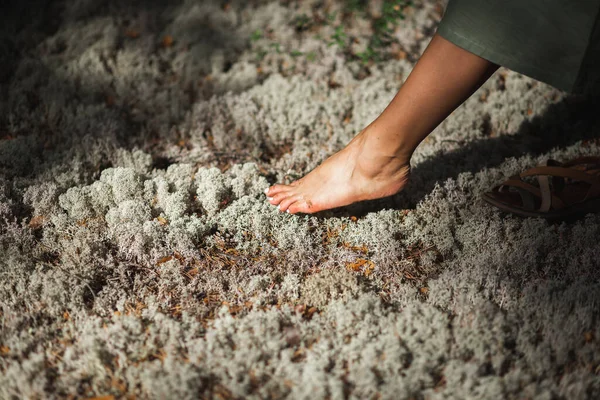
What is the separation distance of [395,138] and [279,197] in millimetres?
874

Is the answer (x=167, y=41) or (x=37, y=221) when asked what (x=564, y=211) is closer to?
(x=37, y=221)

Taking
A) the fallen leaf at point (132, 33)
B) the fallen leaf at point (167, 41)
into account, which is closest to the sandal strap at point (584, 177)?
the fallen leaf at point (167, 41)

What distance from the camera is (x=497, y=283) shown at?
246cm

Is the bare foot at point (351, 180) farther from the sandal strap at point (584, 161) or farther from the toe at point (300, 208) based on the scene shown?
the sandal strap at point (584, 161)

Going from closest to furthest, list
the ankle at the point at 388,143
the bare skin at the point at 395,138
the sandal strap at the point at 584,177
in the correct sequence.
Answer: the bare skin at the point at 395,138 < the ankle at the point at 388,143 < the sandal strap at the point at 584,177

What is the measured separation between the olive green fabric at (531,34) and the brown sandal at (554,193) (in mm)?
882

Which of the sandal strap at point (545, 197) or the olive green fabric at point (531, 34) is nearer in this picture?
the olive green fabric at point (531, 34)

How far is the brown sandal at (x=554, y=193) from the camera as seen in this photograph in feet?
9.27

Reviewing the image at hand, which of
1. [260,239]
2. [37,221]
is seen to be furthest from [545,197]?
[37,221]

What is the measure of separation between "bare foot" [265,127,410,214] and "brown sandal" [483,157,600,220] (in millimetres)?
671

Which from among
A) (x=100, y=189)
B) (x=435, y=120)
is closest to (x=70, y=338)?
(x=100, y=189)

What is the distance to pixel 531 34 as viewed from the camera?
2094 mm

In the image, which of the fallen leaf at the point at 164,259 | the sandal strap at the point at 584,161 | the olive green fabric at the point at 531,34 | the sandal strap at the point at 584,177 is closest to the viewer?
the olive green fabric at the point at 531,34

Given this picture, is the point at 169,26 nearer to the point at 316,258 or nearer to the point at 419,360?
the point at 316,258
